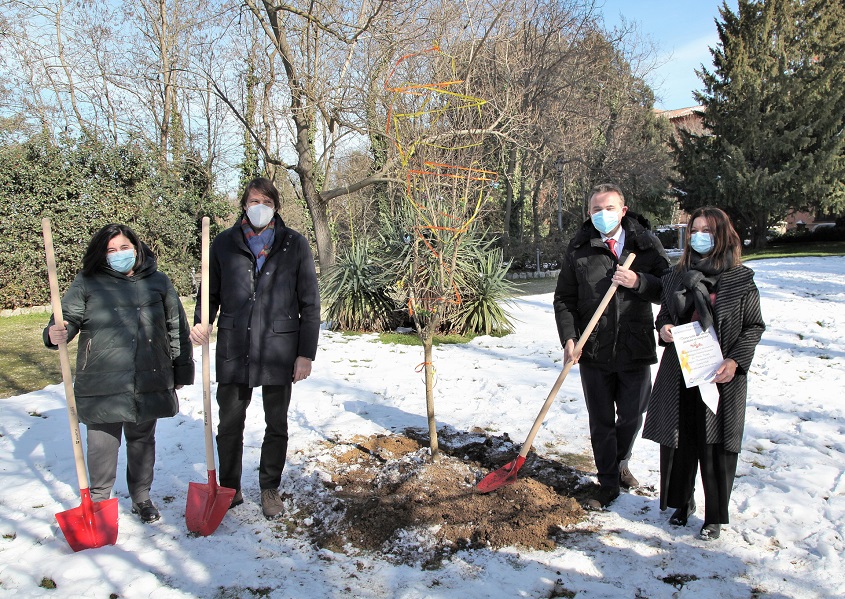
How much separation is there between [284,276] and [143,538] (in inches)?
61.1

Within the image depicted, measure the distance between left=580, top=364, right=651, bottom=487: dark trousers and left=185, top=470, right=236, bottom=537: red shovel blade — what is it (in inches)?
81.7

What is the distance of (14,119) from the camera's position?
16.8 m

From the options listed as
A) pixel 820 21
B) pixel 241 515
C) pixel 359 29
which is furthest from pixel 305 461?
pixel 820 21

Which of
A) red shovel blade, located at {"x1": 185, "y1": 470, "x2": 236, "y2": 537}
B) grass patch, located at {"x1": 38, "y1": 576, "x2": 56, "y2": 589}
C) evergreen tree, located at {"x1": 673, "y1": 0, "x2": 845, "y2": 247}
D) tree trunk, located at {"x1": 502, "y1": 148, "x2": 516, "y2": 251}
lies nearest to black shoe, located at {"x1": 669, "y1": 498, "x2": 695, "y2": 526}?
red shovel blade, located at {"x1": 185, "y1": 470, "x2": 236, "y2": 537}

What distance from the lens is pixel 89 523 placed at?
292 cm

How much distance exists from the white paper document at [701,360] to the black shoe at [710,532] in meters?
0.59

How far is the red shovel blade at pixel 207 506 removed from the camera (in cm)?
305

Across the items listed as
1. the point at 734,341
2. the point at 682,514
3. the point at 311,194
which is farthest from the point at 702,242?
the point at 311,194

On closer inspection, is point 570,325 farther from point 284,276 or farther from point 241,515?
point 241,515

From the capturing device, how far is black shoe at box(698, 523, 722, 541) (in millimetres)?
2932

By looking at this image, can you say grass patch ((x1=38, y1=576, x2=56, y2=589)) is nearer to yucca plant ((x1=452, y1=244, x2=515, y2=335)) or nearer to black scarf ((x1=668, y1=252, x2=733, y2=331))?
black scarf ((x1=668, y1=252, x2=733, y2=331))

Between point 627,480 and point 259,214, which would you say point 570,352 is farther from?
point 259,214

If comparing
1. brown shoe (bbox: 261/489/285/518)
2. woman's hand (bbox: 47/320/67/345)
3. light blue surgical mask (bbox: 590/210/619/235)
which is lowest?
brown shoe (bbox: 261/489/285/518)

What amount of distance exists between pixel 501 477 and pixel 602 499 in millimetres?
586
